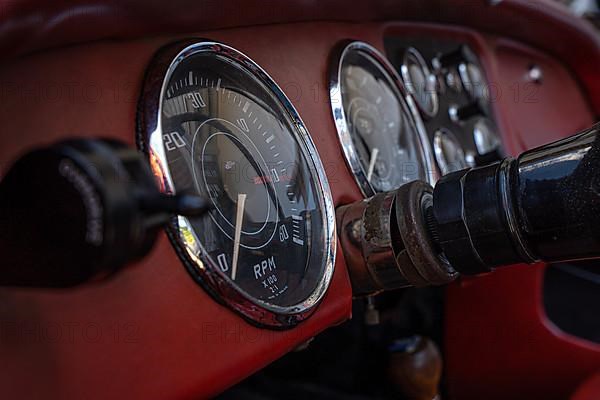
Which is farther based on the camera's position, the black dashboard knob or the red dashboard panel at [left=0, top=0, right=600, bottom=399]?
the red dashboard panel at [left=0, top=0, right=600, bottom=399]

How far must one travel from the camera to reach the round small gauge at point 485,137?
5.51 ft

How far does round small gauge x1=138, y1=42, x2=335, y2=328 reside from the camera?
2.51ft

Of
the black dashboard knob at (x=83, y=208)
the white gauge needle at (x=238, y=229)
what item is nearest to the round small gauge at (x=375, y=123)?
the white gauge needle at (x=238, y=229)

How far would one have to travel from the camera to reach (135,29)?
0.77 m

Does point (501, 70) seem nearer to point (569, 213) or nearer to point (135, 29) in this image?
point (569, 213)

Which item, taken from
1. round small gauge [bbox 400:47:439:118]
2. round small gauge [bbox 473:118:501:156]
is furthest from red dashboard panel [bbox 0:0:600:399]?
round small gauge [bbox 473:118:501:156]

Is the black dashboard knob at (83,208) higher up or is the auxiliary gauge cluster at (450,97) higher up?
the auxiliary gauge cluster at (450,97)

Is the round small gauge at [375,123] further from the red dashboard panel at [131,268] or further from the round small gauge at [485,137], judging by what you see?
the round small gauge at [485,137]

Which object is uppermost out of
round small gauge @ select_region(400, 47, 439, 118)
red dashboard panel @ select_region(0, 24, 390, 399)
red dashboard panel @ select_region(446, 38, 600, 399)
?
round small gauge @ select_region(400, 47, 439, 118)

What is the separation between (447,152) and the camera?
149cm

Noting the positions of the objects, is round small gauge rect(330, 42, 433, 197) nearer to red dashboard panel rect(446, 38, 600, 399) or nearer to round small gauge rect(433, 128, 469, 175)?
round small gauge rect(433, 128, 469, 175)

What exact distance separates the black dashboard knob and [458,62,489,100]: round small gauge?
1347mm

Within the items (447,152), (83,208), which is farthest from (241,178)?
(447,152)

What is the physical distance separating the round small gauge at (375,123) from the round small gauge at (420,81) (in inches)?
2.7
